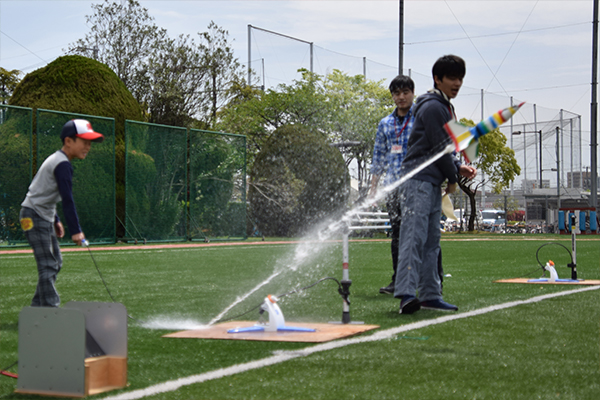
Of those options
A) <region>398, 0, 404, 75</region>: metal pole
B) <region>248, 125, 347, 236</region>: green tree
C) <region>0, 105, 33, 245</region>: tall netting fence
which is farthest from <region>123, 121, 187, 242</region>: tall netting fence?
<region>398, 0, 404, 75</region>: metal pole

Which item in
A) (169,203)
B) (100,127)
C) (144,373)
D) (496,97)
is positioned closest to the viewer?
(144,373)

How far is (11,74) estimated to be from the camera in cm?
3981

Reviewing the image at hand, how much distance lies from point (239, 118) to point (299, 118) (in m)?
3.80

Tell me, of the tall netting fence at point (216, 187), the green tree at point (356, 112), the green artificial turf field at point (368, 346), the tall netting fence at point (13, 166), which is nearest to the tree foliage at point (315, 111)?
the green tree at point (356, 112)

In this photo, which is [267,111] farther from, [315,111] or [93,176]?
[93,176]

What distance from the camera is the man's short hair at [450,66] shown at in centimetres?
628

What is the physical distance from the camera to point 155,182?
23266 millimetres

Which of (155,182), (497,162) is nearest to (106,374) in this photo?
(155,182)

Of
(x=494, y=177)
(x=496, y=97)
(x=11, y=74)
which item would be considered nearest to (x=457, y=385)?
(x=11, y=74)

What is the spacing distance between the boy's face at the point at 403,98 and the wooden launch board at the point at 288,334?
2.66 m

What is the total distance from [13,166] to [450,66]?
15.5 metres

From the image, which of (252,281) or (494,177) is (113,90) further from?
(494,177)

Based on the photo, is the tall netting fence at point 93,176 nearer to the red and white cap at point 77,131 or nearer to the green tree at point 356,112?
the red and white cap at point 77,131

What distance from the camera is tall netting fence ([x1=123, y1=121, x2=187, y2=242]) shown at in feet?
73.6
